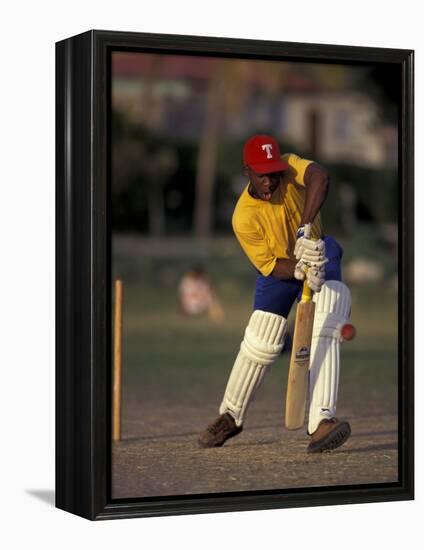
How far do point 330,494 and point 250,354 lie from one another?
113 cm

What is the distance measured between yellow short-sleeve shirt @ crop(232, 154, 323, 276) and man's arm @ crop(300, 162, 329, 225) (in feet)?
0.20

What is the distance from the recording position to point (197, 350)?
19156 millimetres

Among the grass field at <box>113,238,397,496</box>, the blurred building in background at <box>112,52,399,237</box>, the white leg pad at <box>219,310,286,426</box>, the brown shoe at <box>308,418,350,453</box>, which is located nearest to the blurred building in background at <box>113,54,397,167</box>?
the blurred building in background at <box>112,52,399,237</box>

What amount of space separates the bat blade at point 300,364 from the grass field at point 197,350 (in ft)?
1.87

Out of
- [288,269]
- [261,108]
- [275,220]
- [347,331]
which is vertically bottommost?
[347,331]

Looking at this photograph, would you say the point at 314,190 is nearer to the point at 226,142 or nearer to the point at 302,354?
the point at 302,354

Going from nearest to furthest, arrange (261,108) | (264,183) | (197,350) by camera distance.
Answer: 1. (264,183)
2. (197,350)
3. (261,108)

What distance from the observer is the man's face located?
10.9m

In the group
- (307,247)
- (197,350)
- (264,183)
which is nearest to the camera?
(307,247)

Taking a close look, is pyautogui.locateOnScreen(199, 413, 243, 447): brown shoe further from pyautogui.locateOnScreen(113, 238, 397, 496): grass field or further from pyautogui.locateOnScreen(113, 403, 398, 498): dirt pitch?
pyautogui.locateOnScreen(113, 238, 397, 496): grass field

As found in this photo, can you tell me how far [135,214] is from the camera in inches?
917

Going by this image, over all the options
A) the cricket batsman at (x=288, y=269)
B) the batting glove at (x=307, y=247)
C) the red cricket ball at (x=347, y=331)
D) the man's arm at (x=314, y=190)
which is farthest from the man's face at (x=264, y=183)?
the red cricket ball at (x=347, y=331)

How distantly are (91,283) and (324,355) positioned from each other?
1.91 meters

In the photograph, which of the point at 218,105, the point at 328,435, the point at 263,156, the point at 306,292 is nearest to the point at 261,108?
the point at 218,105
